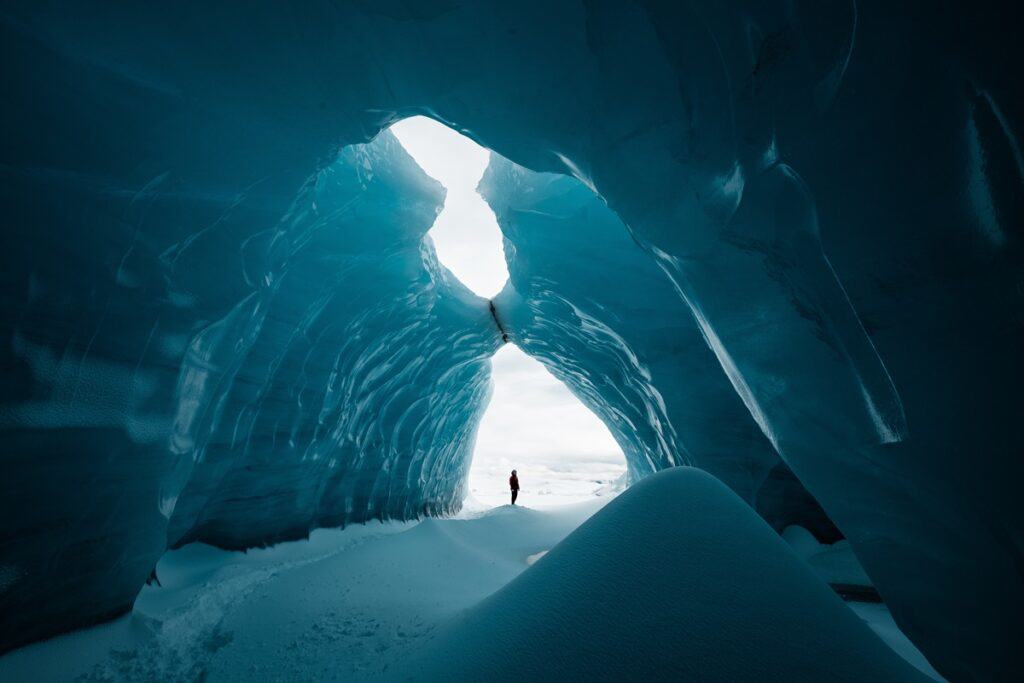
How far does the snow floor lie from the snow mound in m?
0.92

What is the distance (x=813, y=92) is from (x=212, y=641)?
5.41 m

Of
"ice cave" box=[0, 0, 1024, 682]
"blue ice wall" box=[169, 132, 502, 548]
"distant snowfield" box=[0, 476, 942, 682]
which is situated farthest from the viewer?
"blue ice wall" box=[169, 132, 502, 548]

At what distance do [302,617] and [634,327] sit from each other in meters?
5.85

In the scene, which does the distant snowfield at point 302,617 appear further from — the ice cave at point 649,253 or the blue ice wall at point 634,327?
the blue ice wall at point 634,327

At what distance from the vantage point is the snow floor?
2812mm

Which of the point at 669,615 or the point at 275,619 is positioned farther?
the point at 275,619

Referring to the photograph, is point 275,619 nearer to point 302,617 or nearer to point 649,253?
point 302,617

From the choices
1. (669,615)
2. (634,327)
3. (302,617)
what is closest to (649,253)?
(634,327)

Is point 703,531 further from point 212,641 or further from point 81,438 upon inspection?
point 81,438

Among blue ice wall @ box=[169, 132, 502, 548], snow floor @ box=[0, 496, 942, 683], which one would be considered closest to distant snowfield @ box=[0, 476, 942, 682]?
snow floor @ box=[0, 496, 942, 683]

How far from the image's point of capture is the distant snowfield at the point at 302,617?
253cm

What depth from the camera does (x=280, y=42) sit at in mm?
2908

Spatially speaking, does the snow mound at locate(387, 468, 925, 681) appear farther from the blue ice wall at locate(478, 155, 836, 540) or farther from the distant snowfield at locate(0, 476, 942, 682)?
the blue ice wall at locate(478, 155, 836, 540)

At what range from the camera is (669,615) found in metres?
1.92
